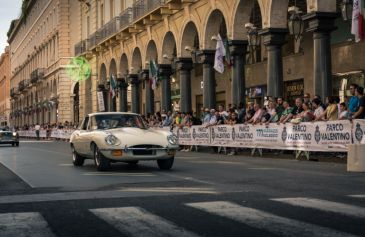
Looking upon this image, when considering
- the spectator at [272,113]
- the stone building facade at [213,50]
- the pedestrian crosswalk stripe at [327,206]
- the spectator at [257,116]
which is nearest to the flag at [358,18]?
the stone building facade at [213,50]

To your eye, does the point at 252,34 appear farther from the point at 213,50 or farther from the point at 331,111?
the point at 331,111

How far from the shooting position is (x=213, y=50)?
30.7 metres

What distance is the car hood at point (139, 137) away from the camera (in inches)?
543

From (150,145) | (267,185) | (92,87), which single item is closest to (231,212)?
(267,185)

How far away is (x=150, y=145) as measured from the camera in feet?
45.4

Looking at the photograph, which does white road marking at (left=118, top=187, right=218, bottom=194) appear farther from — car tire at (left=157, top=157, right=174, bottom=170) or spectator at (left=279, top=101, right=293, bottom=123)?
spectator at (left=279, top=101, right=293, bottom=123)

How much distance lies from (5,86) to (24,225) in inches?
5298

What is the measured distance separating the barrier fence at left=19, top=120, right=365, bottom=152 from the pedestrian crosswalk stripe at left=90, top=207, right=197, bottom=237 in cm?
896

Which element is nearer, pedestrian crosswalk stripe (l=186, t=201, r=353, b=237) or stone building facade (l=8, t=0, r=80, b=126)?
pedestrian crosswalk stripe (l=186, t=201, r=353, b=237)

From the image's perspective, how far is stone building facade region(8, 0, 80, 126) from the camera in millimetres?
64438

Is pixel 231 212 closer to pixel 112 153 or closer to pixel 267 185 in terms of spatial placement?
pixel 267 185

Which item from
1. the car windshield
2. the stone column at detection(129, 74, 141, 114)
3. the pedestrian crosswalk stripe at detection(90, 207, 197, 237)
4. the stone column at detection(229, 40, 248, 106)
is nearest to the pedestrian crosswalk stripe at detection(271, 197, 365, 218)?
the pedestrian crosswalk stripe at detection(90, 207, 197, 237)

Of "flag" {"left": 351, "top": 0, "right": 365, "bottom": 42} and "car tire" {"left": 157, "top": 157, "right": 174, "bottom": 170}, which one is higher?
"flag" {"left": 351, "top": 0, "right": 365, "bottom": 42}

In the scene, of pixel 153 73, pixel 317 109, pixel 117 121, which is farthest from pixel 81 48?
Answer: pixel 117 121
